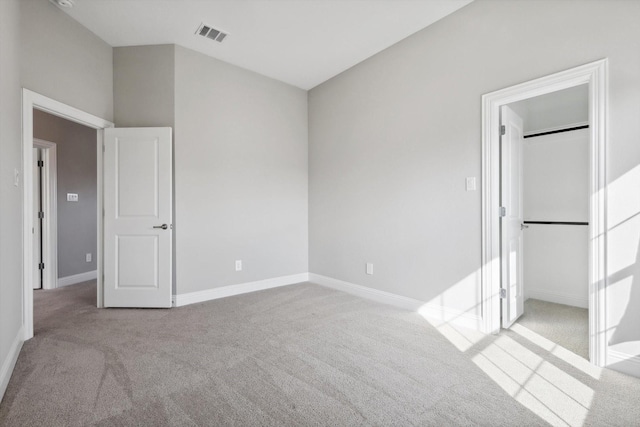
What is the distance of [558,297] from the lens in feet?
11.8

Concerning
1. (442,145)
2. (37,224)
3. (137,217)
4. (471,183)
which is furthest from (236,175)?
(37,224)

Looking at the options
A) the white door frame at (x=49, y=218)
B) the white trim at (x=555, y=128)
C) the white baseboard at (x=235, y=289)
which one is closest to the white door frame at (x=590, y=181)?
the white trim at (x=555, y=128)

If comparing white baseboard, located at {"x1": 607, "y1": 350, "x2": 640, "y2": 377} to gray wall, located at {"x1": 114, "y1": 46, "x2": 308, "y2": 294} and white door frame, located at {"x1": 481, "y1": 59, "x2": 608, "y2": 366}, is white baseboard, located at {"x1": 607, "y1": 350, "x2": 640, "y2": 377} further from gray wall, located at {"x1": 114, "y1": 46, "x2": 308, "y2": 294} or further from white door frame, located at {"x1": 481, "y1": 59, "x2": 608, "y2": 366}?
gray wall, located at {"x1": 114, "y1": 46, "x2": 308, "y2": 294}

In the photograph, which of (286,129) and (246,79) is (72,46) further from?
(286,129)

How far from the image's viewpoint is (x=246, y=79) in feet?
13.5

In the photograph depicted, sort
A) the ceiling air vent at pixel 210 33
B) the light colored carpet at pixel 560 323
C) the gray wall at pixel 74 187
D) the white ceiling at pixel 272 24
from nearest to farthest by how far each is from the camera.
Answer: the light colored carpet at pixel 560 323
the white ceiling at pixel 272 24
the ceiling air vent at pixel 210 33
the gray wall at pixel 74 187

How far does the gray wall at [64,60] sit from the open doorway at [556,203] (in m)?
4.47

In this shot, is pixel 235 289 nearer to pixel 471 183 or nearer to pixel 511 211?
pixel 471 183

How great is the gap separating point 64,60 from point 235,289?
297 cm

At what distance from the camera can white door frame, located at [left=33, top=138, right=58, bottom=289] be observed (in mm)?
4316

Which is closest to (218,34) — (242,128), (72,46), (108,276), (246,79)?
(246,79)

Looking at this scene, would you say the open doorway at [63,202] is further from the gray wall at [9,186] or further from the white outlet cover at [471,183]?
the white outlet cover at [471,183]

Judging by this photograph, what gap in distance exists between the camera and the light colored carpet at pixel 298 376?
1.64 metres

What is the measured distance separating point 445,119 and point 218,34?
2503mm
